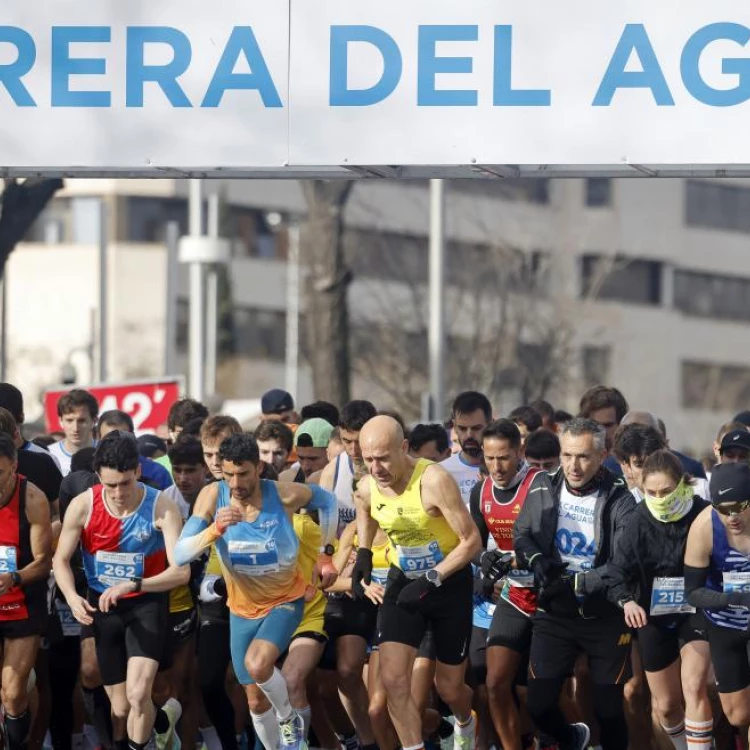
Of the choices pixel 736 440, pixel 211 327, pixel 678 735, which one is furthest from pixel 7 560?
pixel 211 327

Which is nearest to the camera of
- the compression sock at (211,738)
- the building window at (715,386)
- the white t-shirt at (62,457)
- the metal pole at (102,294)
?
the compression sock at (211,738)

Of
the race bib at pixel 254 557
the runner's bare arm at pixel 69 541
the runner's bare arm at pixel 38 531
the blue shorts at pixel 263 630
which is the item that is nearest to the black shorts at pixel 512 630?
the blue shorts at pixel 263 630

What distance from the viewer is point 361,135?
468 inches

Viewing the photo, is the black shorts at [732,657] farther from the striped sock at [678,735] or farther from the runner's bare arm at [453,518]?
A: the runner's bare arm at [453,518]

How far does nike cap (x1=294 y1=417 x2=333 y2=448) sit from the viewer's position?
12727 millimetres

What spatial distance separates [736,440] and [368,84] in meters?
3.24

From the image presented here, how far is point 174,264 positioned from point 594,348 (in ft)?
101

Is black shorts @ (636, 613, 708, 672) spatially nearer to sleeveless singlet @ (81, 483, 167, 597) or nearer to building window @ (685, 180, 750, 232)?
sleeveless singlet @ (81, 483, 167, 597)

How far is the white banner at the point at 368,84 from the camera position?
11500 millimetres

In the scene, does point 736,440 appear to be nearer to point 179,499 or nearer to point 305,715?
point 305,715

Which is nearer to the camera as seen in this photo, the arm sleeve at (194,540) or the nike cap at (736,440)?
the arm sleeve at (194,540)

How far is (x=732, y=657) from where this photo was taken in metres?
10.3

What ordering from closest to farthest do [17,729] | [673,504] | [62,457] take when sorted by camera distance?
[673,504] < [17,729] < [62,457]

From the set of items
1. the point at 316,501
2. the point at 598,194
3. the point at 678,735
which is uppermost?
the point at 598,194
